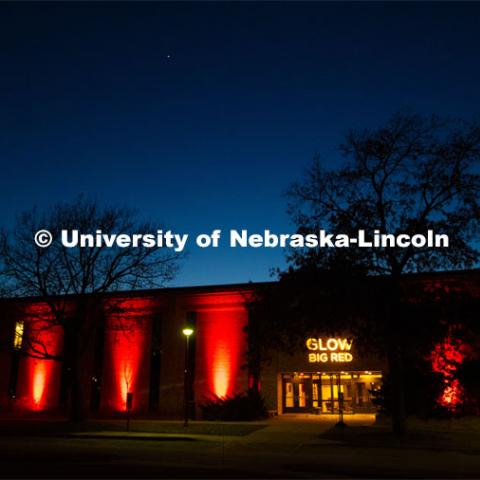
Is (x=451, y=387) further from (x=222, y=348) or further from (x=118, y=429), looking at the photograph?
(x=118, y=429)

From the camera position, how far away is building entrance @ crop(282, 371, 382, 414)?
33.3 m

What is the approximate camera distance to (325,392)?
33844 mm

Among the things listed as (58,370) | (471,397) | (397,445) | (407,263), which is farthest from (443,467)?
(58,370)

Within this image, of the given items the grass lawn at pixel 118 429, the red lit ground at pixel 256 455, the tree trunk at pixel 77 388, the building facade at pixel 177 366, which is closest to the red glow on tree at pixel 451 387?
the red lit ground at pixel 256 455

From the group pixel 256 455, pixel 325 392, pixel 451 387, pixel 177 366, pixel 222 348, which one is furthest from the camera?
pixel 177 366

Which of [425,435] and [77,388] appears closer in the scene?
[425,435]

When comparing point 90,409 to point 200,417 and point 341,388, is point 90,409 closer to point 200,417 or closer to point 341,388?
point 200,417

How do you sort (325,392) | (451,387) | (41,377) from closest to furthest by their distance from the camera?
1. (451,387)
2. (325,392)
3. (41,377)

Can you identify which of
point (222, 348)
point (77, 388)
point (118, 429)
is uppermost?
point (222, 348)

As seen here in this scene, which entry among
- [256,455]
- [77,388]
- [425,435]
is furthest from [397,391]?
[77,388]

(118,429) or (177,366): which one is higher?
(177,366)

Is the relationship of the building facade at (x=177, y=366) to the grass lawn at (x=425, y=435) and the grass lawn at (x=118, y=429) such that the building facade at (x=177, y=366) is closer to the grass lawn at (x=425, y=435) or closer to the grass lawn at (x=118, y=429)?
the grass lawn at (x=118, y=429)

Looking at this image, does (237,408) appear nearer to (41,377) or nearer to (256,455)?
(256,455)

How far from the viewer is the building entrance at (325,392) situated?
3331 centimetres
